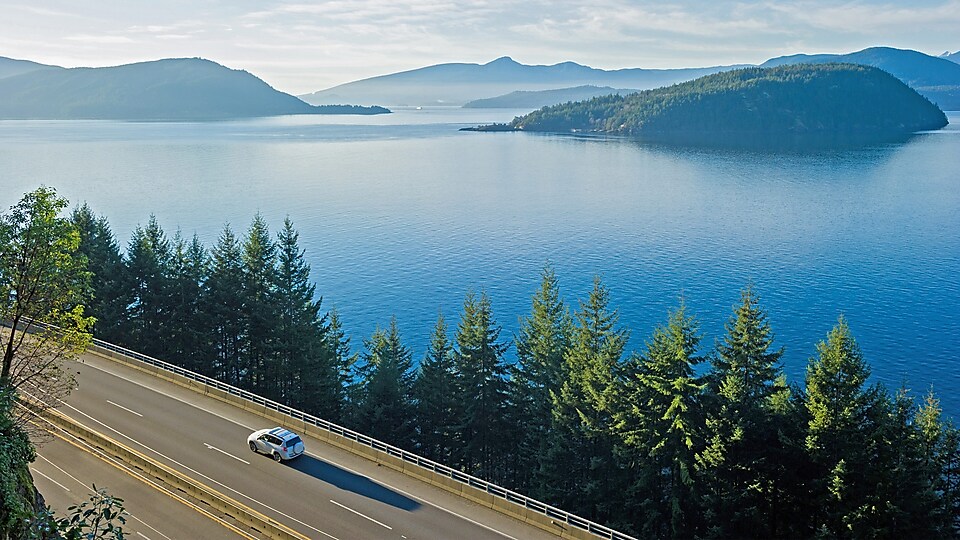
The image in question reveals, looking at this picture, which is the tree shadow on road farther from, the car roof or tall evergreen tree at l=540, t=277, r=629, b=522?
tall evergreen tree at l=540, t=277, r=629, b=522

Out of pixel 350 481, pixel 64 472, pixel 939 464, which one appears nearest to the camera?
pixel 350 481

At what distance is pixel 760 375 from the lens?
35.4m

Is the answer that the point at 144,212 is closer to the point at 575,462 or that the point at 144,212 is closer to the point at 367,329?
the point at 367,329

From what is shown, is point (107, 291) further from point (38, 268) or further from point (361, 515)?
point (361, 515)

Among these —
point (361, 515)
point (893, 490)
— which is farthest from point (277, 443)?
point (893, 490)

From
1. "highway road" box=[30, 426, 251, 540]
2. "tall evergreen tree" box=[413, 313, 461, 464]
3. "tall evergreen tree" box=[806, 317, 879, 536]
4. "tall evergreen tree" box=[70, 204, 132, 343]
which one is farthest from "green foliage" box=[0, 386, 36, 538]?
"tall evergreen tree" box=[70, 204, 132, 343]

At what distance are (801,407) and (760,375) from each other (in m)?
2.50

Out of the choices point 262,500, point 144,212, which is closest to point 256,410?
point 262,500

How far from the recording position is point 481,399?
43.2m

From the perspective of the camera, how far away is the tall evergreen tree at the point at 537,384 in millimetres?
41812

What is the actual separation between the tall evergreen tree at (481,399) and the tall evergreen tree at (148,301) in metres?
22.8

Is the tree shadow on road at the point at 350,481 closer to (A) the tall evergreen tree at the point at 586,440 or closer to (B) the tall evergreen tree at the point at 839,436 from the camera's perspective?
(A) the tall evergreen tree at the point at 586,440

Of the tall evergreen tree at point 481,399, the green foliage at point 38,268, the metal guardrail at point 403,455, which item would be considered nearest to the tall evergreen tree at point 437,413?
the tall evergreen tree at point 481,399

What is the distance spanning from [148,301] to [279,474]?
87.9 ft
